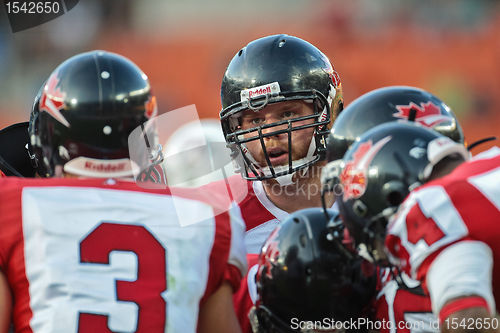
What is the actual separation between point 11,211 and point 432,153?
Answer: 1303 millimetres

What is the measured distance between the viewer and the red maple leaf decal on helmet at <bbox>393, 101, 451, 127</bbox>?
Result: 107 inches

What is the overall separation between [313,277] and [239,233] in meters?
0.30

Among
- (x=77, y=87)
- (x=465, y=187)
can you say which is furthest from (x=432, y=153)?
(x=77, y=87)

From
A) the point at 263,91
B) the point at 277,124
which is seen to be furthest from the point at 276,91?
the point at 277,124

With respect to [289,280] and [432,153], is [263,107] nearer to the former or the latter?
[289,280]

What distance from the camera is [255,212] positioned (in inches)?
147

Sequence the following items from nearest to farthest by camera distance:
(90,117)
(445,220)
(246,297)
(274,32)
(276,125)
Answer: (445,220)
(90,117)
(246,297)
(276,125)
(274,32)

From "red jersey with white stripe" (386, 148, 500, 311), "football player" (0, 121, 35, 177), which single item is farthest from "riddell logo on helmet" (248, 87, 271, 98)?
"red jersey with white stripe" (386, 148, 500, 311)

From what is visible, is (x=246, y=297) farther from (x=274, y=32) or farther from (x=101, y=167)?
(x=274, y=32)

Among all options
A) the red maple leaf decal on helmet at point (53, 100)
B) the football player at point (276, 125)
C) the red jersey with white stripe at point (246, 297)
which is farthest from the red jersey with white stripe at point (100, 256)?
the football player at point (276, 125)

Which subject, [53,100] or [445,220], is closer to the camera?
[445,220]

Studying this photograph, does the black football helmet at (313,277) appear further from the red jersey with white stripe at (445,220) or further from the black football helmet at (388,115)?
the red jersey with white stripe at (445,220)

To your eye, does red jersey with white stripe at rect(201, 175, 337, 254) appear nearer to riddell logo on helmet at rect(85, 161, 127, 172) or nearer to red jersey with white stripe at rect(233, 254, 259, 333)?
red jersey with white stripe at rect(233, 254, 259, 333)

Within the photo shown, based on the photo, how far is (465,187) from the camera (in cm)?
203
